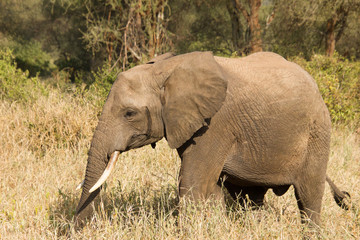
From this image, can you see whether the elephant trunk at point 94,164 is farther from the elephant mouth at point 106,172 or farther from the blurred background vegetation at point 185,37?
the blurred background vegetation at point 185,37

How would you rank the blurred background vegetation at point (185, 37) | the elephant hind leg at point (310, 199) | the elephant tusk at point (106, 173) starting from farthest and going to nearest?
the blurred background vegetation at point (185, 37), the elephant hind leg at point (310, 199), the elephant tusk at point (106, 173)

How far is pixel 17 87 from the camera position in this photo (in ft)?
25.4

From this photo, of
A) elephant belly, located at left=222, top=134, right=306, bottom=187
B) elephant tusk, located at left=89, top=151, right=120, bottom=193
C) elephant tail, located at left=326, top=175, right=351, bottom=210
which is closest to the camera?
elephant tusk, located at left=89, top=151, right=120, bottom=193

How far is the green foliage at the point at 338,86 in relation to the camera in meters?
8.07

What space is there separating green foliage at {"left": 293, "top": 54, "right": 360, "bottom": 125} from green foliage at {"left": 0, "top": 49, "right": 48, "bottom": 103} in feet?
17.8

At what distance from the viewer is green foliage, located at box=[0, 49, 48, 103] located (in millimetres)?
7441

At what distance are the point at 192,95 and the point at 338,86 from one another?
5.85m

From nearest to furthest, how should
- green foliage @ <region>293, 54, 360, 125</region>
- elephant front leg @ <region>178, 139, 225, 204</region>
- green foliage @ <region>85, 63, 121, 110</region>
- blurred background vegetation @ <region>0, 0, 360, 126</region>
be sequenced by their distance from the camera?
elephant front leg @ <region>178, 139, 225, 204</region>
green foliage @ <region>85, 63, 121, 110</region>
green foliage @ <region>293, 54, 360, 125</region>
blurred background vegetation @ <region>0, 0, 360, 126</region>

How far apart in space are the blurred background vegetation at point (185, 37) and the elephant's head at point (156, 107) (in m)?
3.81

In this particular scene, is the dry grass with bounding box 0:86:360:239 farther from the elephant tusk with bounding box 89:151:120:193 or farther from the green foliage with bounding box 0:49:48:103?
the elephant tusk with bounding box 89:151:120:193

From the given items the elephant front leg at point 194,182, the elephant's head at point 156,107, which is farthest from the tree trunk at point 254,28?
the elephant front leg at point 194,182

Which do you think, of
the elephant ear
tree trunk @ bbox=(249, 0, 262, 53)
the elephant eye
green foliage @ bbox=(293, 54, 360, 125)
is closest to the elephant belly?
the elephant ear

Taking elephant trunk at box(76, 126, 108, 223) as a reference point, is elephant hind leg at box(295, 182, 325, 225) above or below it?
below

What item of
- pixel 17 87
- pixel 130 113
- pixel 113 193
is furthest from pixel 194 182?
pixel 17 87
